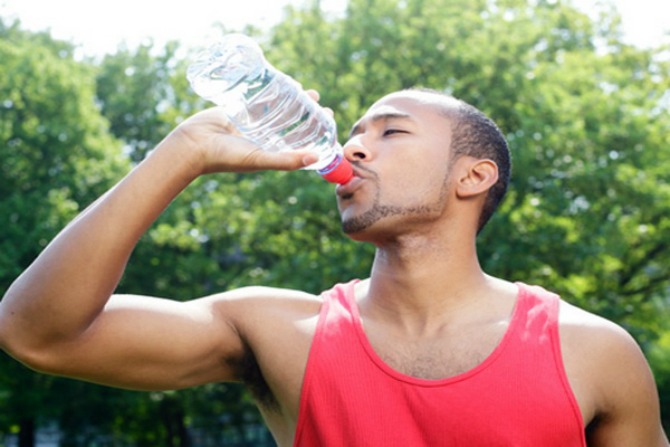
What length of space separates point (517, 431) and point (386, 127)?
1214 mm

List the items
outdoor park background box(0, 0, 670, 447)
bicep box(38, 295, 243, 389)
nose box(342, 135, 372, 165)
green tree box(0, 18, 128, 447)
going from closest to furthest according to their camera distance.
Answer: bicep box(38, 295, 243, 389)
nose box(342, 135, 372, 165)
outdoor park background box(0, 0, 670, 447)
green tree box(0, 18, 128, 447)

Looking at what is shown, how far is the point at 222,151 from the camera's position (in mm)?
2789

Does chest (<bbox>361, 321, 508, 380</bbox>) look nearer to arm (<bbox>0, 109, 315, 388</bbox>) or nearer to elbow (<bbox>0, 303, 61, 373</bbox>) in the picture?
arm (<bbox>0, 109, 315, 388</bbox>)

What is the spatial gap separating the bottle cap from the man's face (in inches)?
1.0

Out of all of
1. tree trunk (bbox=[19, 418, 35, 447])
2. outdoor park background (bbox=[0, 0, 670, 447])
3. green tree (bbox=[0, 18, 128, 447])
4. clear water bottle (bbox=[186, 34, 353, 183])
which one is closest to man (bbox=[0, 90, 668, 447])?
clear water bottle (bbox=[186, 34, 353, 183])

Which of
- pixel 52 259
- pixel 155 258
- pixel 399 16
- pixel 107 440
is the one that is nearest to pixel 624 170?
pixel 399 16

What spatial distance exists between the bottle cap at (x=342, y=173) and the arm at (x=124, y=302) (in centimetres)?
27

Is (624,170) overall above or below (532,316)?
below

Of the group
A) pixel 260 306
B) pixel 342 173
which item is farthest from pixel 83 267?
pixel 342 173

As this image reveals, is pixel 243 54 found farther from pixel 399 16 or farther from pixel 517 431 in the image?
pixel 399 16

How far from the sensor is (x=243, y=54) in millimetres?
3402

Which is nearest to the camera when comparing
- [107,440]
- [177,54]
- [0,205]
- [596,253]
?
[596,253]

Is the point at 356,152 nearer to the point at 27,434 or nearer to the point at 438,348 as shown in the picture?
the point at 438,348

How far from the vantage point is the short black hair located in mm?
3416
